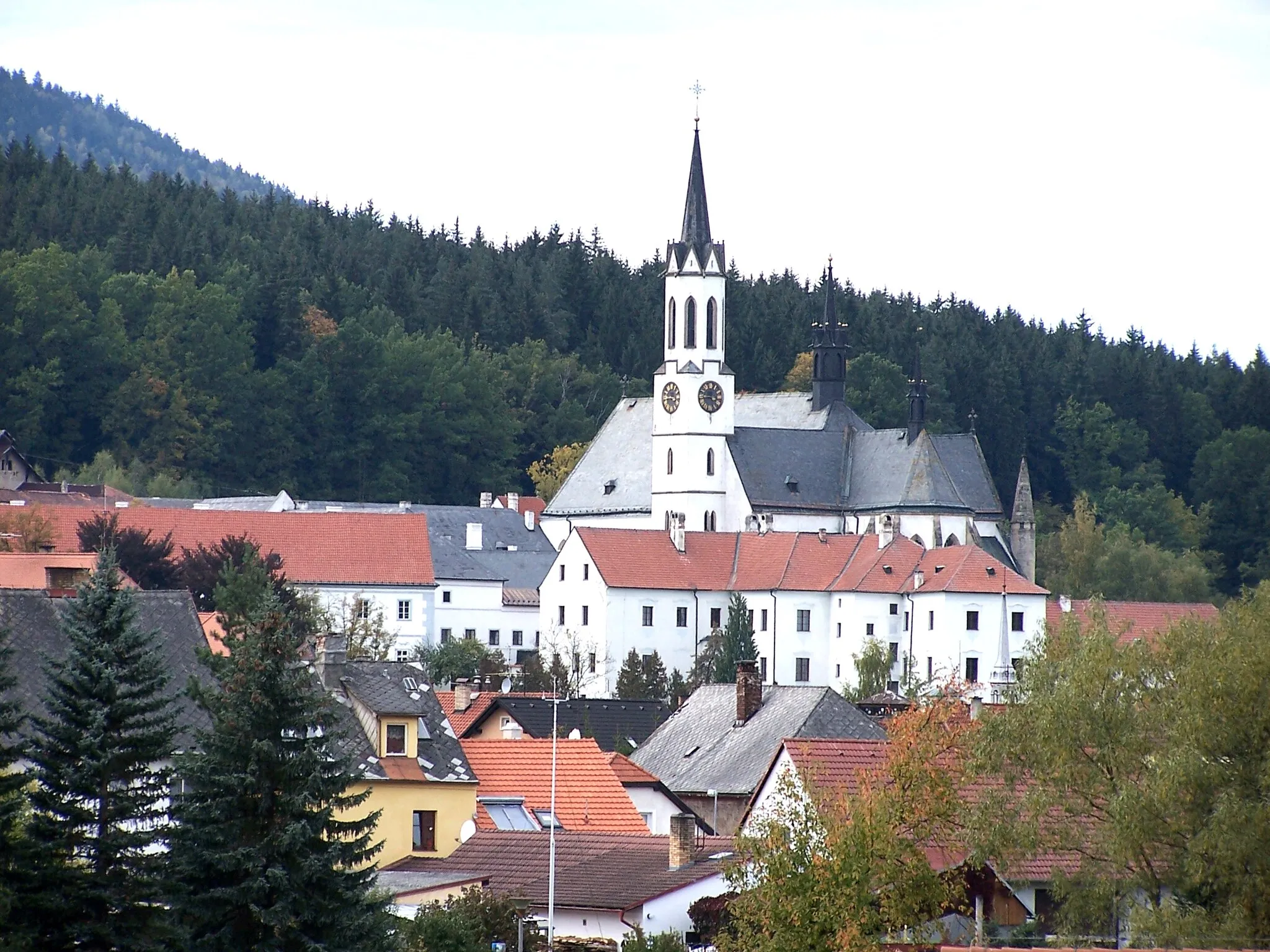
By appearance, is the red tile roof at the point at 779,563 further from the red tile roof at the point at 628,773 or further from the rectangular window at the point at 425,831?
the rectangular window at the point at 425,831

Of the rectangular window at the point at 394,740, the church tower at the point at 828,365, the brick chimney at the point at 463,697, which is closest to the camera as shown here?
the rectangular window at the point at 394,740

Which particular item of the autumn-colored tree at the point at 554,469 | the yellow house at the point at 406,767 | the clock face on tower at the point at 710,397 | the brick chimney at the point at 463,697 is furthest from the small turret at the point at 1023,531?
the yellow house at the point at 406,767

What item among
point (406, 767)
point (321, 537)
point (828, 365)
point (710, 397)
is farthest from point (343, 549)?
point (406, 767)

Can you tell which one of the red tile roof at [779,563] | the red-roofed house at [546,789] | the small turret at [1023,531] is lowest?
the red-roofed house at [546,789]

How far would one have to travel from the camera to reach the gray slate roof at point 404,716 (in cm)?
4122

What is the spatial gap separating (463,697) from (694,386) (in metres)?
53.1

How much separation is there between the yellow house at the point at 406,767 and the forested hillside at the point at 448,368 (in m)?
83.7

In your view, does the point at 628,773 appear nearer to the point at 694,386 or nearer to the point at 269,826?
the point at 269,826

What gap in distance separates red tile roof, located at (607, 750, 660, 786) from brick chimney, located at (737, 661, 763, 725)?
310cm

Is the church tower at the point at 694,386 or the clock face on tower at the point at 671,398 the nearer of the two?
the church tower at the point at 694,386

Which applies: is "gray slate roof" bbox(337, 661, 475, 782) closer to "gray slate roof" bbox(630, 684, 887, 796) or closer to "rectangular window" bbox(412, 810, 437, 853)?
"rectangular window" bbox(412, 810, 437, 853)

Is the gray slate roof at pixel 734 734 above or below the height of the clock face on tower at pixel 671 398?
below

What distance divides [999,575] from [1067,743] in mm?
60472

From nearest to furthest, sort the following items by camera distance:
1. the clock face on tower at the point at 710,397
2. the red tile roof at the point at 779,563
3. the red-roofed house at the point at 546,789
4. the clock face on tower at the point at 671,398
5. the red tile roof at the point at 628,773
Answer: the red-roofed house at the point at 546,789
the red tile roof at the point at 628,773
the red tile roof at the point at 779,563
the clock face on tower at the point at 710,397
the clock face on tower at the point at 671,398
